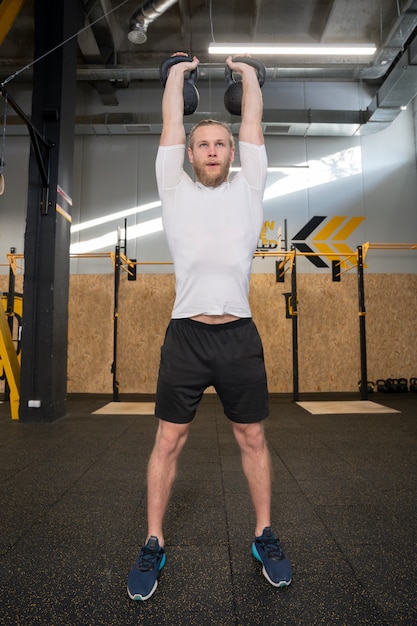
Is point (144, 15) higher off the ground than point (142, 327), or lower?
higher

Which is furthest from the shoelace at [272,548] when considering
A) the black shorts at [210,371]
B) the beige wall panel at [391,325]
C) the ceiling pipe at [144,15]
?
the ceiling pipe at [144,15]

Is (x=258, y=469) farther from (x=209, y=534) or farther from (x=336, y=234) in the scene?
(x=336, y=234)

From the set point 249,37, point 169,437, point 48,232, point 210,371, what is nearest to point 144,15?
point 249,37

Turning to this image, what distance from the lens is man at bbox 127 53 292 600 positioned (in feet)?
3.95

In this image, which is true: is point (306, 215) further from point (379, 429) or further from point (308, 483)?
point (308, 483)

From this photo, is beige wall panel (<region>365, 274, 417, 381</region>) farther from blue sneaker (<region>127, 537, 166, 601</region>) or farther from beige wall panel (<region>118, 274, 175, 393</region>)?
blue sneaker (<region>127, 537, 166, 601</region>)

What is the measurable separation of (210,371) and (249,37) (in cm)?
661

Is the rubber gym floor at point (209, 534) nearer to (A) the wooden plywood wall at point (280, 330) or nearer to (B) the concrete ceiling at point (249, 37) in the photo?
(A) the wooden plywood wall at point (280, 330)

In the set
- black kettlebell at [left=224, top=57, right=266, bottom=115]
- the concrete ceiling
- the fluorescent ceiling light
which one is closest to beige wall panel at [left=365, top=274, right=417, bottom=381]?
the concrete ceiling

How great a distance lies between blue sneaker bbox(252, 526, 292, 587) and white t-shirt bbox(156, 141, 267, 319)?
2.36 feet

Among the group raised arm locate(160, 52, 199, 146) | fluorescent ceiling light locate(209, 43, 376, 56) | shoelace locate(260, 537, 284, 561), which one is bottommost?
Result: shoelace locate(260, 537, 284, 561)

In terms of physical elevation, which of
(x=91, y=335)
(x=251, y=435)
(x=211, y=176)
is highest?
(x=211, y=176)

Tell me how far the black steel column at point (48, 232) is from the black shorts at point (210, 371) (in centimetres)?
275

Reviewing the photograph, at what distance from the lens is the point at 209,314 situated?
3.96ft
